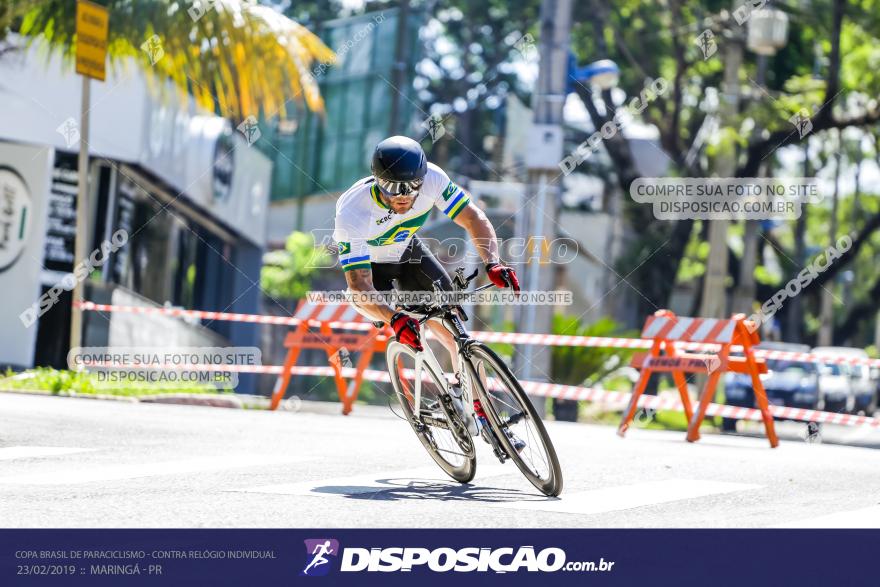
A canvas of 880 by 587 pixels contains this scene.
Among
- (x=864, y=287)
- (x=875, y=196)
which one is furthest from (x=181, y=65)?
(x=864, y=287)

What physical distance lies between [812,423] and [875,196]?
117 feet

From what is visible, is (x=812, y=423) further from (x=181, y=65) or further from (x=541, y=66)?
(x=181, y=65)

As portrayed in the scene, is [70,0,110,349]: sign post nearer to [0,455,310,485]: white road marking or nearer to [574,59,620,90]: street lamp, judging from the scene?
[574,59,620,90]: street lamp

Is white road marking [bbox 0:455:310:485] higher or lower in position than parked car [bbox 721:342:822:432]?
lower

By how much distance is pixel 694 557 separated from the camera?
5102 mm

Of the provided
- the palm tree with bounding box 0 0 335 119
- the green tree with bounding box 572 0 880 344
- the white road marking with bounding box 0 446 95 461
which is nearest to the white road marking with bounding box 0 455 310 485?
the white road marking with bounding box 0 446 95 461

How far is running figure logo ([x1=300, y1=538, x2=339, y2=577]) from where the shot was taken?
15.8ft

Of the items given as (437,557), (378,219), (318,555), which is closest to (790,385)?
(378,219)

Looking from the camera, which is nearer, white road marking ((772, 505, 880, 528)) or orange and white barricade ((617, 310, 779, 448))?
white road marking ((772, 505, 880, 528))

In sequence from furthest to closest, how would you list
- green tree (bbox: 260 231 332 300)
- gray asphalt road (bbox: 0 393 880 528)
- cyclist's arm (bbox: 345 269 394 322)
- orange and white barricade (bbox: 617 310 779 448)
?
green tree (bbox: 260 231 332 300) < orange and white barricade (bbox: 617 310 779 448) < cyclist's arm (bbox: 345 269 394 322) < gray asphalt road (bbox: 0 393 880 528)

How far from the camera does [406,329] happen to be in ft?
25.1

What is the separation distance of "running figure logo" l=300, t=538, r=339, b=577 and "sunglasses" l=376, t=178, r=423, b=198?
2.93 metres

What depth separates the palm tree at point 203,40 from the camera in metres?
18.1

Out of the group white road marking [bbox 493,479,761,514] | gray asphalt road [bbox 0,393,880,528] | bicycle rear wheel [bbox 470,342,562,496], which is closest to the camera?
gray asphalt road [bbox 0,393,880,528]
